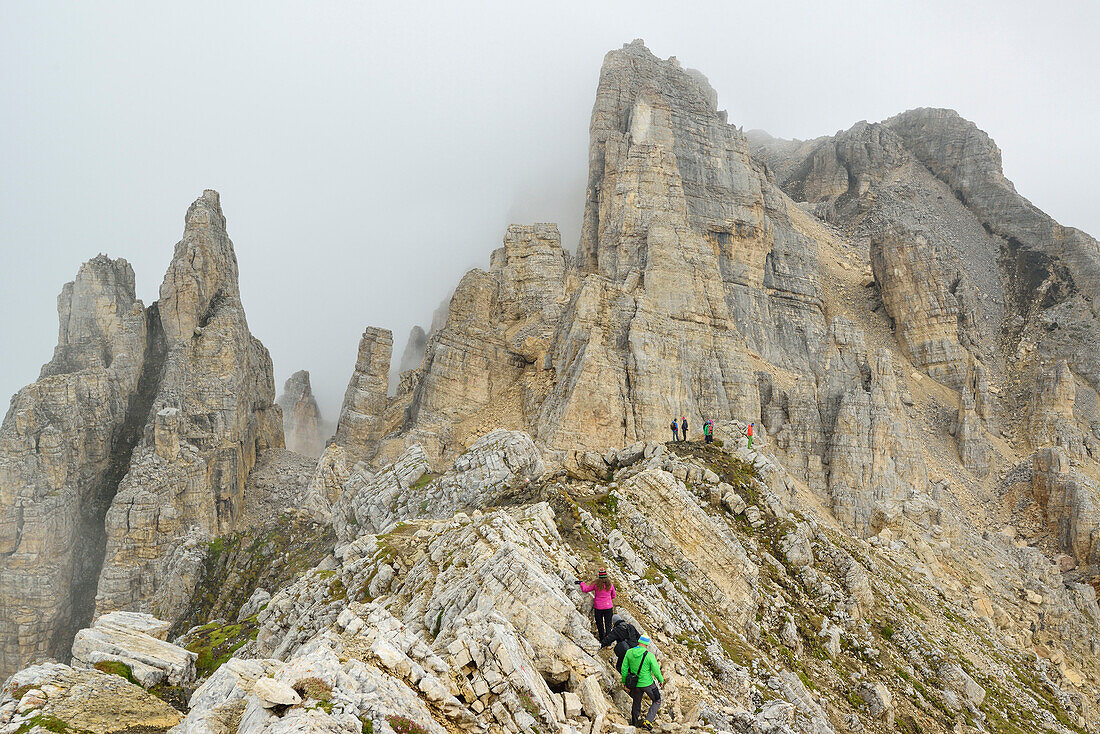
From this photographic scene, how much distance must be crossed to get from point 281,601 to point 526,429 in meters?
34.8

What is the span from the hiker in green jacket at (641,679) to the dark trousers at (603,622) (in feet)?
6.19

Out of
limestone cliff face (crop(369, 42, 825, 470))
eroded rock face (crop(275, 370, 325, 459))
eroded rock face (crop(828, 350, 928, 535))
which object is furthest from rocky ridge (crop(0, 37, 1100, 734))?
eroded rock face (crop(275, 370, 325, 459))

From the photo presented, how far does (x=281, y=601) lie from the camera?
769 inches

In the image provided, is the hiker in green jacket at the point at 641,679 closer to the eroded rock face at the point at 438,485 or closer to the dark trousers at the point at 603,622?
the dark trousers at the point at 603,622

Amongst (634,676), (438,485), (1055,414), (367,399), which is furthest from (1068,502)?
(367,399)

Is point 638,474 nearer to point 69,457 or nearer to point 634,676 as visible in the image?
point 634,676

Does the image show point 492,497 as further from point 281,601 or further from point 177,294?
point 177,294

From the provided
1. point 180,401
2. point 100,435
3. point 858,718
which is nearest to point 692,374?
point 858,718

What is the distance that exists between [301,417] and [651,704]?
103172 mm

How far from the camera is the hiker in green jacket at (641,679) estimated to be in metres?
11.4

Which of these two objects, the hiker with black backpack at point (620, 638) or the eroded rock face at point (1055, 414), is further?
the eroded rock face at point (1055, 414)

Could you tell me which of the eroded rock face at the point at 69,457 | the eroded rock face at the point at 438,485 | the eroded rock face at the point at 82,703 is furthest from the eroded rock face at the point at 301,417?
the eroded rock face at the point at 82,703

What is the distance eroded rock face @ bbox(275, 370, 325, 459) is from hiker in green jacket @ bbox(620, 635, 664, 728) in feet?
322

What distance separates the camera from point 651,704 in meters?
11.8
